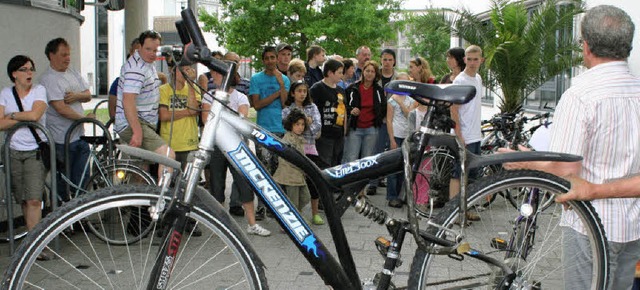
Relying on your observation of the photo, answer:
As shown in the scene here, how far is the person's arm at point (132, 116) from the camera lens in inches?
273

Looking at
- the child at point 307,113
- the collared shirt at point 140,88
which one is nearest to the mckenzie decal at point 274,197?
the collared shirt at point 140,88

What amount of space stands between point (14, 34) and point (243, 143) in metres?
5.10

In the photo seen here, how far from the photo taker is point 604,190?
10.8ft

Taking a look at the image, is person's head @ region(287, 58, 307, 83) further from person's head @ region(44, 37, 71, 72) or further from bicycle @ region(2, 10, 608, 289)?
bicycle @ region(2, 10, 608, 289)

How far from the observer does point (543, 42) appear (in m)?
13.4

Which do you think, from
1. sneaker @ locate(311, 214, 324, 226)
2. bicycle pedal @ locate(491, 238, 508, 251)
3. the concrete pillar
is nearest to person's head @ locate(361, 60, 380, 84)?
sneaker @ locate(311, 214, 324, 226)

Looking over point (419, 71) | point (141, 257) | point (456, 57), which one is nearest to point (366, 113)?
point (419, 71)

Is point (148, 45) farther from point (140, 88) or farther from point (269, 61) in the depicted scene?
point (269, 61)

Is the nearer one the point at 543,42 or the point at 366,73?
the point at 366,73

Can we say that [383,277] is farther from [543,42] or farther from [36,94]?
[543,42]

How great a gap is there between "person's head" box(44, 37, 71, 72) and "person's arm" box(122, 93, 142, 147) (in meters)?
0.92

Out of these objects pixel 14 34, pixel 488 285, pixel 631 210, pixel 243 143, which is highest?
pixel 14 34

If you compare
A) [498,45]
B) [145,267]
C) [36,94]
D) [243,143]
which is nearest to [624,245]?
[243,143]

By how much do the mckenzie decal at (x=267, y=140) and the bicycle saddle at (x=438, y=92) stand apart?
1.91 ft
